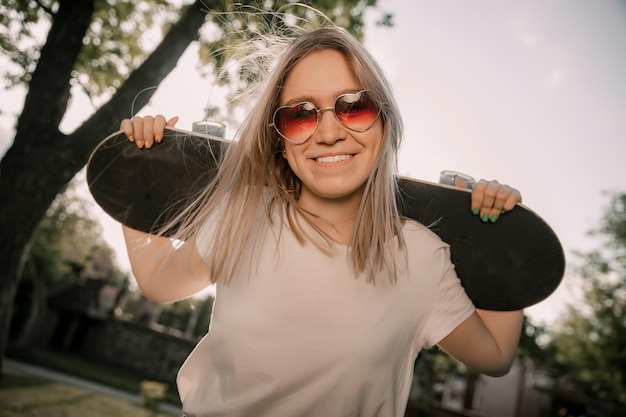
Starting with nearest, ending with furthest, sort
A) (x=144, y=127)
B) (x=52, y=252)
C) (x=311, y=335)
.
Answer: (x=311, y=335) → (x=144, y=127) → (x=52, y=252)

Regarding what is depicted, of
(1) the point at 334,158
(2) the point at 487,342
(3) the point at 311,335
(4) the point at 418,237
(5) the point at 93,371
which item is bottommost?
(5) the point at 93,371

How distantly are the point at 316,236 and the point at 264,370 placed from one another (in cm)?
54

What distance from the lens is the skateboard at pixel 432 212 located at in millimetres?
2062

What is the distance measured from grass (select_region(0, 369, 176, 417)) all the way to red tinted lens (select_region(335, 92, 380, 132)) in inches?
564

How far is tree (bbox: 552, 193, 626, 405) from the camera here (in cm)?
2444

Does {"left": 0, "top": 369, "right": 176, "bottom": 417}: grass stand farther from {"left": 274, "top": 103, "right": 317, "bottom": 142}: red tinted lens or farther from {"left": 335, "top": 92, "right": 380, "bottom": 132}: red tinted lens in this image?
{"left": 335, "top": 92, "right": 380, "bottom": 132}: red tinted lens

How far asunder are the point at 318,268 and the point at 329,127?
1.80ft

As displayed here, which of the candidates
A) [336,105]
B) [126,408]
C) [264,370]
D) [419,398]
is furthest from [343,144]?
[126,408]

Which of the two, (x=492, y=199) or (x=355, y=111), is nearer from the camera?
(x=355, y=111)

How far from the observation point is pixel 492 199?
1.98 m

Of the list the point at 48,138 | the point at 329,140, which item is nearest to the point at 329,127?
the point at 329,140

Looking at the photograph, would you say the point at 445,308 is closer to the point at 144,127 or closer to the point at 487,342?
the point at 487,342

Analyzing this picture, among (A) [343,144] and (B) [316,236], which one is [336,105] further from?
(B) [316,236]

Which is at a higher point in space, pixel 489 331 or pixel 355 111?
pixel 355 111
